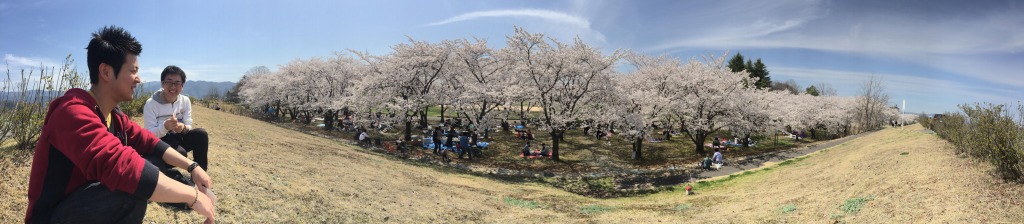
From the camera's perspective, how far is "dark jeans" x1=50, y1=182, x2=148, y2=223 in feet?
5.96

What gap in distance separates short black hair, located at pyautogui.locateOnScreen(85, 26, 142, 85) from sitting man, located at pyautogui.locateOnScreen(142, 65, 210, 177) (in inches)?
100

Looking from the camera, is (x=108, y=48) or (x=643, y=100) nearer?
(x=108, y=48)

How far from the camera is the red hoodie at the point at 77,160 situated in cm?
173

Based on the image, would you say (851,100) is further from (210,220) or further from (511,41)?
(210,220)

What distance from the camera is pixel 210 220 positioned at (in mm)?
2316

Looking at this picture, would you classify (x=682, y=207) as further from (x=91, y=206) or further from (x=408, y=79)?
(x=408, y=79)

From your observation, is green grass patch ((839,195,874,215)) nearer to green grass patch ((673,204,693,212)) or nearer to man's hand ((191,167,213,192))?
green grass patch ((673,204,693,212))

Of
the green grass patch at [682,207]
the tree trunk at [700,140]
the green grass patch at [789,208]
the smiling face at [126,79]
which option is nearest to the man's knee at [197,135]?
the smiling face at [126,79]

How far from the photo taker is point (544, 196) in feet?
41.4

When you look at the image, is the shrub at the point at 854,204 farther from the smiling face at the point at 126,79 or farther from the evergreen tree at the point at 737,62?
the evergreen tree at the point at 737,62

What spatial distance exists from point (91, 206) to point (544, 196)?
11409 mm

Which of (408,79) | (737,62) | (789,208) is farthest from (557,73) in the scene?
(737,62)

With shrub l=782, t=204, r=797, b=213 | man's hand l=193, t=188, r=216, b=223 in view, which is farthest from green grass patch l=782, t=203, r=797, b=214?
man's hand l=193, t=188, r=216, b=223

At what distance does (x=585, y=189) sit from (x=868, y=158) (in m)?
9.54
